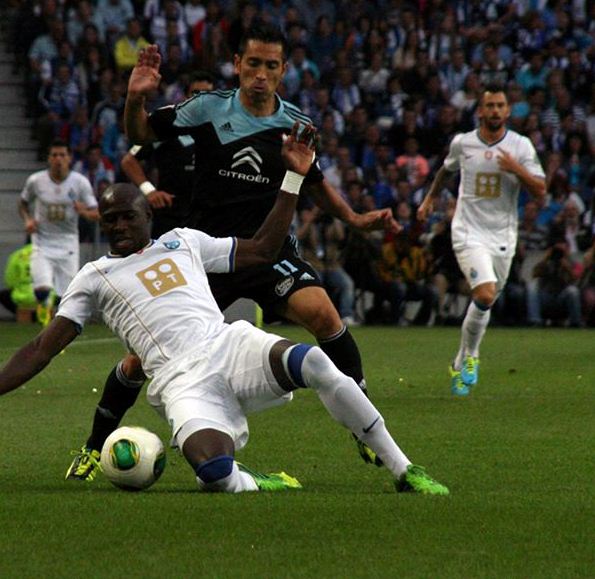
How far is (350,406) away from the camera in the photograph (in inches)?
267

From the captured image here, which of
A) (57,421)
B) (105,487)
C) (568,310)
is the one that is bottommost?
(568,310)

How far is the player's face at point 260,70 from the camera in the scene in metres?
8.71

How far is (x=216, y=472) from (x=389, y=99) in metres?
19.6

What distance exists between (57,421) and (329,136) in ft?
48.6

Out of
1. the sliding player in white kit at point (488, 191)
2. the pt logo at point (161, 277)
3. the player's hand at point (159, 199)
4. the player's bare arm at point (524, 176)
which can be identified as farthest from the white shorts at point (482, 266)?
the pt logo at point (161, 277)

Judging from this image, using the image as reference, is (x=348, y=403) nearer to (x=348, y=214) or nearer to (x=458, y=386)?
(x=348, y=214)

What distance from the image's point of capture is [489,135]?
543 inches

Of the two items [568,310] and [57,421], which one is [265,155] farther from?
[568,310]

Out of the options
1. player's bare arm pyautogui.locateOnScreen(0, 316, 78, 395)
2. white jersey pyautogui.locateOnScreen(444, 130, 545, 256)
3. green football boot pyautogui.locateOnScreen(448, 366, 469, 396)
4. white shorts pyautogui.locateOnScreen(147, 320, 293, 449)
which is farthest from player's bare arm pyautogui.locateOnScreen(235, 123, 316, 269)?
white jersey pyautogui.locateOnScreen(444, 130, 545, 256)

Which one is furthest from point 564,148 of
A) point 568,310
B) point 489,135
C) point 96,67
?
point 489,135

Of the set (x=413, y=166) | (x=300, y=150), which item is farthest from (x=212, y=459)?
(x=413, y=166)

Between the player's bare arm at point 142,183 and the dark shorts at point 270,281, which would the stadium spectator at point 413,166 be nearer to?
the player's bare arm at point 142,183

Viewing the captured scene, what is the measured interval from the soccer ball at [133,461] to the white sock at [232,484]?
0.87ft

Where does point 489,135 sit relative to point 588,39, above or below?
above
